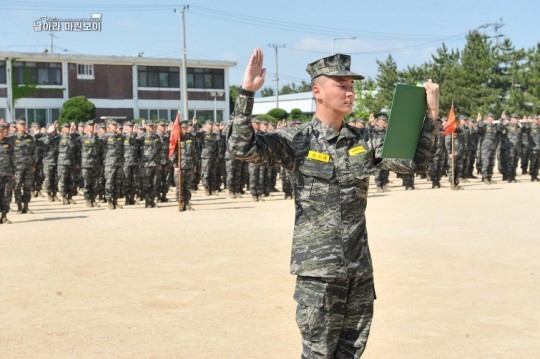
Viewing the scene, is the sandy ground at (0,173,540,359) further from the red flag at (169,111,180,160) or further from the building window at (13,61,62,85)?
the building window at (13,61,62,85)

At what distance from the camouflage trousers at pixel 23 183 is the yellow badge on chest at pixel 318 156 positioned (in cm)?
1451

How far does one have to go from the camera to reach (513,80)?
50.9 m

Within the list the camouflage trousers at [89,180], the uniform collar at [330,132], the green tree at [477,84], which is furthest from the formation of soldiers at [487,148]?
the green tree at [477,84]

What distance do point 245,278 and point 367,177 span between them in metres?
5.34

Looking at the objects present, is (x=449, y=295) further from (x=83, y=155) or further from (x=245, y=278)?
(x=83, y=155)

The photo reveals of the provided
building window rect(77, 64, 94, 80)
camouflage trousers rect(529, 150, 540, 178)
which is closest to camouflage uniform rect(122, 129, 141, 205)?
camouflage trousers rect(529, 150, 540, 178)

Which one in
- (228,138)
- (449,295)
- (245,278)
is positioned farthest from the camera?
(245,278)

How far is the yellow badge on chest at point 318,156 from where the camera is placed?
13.0 feet

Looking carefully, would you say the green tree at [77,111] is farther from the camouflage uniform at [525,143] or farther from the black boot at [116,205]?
the camouflage uniform at [525,143]

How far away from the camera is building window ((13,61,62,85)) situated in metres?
49.2

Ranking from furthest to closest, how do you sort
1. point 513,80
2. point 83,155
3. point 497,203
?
1. point 513,80
2. point 83,155
3. point 497,203

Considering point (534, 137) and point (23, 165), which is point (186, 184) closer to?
point (23, 165)

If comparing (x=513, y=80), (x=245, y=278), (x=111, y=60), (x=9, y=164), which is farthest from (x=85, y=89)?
(x=245, y=278)

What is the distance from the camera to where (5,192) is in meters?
15.5
